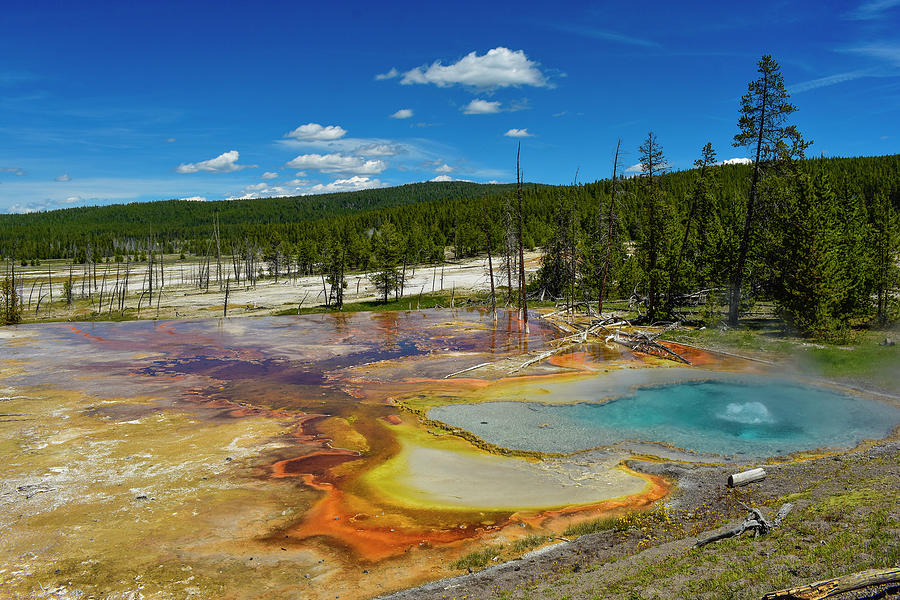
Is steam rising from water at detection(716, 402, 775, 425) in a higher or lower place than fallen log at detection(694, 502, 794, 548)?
lower

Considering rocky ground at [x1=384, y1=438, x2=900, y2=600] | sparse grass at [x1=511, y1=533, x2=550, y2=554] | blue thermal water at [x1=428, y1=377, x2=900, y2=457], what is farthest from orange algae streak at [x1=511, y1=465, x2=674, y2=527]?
blue thermal water at [x1=428, y1=377, x2=900, y2=457]

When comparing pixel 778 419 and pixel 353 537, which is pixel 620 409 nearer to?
pixel 778 419

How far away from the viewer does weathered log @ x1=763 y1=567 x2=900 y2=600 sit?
5.89 m

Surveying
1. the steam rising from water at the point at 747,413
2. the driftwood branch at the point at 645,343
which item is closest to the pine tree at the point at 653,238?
the driftwood branch at the point at 645,343

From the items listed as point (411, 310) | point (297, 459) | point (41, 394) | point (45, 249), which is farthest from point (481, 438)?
point (45, 249)

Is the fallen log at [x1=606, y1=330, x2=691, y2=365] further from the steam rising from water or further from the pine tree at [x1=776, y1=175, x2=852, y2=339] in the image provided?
the pine tree at [x1=776, y1=175, x2=852, y2=339]

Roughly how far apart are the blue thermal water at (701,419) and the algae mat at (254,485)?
1848 millimetres

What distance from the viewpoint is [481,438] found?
55.0 ft

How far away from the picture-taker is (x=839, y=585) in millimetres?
5941

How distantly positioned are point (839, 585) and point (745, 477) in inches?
261

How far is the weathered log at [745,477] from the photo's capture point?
1195 centimetres

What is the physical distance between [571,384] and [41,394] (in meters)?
23.4

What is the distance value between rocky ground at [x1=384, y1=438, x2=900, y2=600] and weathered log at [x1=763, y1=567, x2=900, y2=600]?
0.17 meters

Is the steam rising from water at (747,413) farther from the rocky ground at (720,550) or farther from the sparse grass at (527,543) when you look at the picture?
the sparse grass at (527,543)
